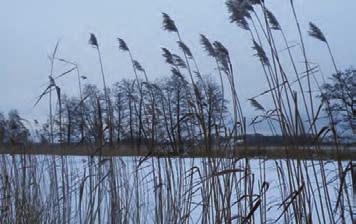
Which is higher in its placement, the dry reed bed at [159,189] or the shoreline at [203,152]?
the shoreline at [203,152]

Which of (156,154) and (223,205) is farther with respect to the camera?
(156,154)

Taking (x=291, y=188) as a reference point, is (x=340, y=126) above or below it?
above

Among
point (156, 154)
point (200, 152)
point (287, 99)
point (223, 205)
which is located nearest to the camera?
point (287, 99)

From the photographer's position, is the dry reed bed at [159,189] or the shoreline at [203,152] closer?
the shoreline at [203,152]

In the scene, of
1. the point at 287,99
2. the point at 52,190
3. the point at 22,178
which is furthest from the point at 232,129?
the point at 22,178

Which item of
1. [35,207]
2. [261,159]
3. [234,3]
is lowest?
[35,207]

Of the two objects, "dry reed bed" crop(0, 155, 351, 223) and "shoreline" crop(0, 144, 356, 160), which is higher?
"shoreline" crop(0, 144, 356, 160)

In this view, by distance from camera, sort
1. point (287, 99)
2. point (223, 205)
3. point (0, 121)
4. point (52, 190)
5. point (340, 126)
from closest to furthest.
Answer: point (287, 99), point (340, 126), point (223, 205), point (52, 190), point (0, 121)

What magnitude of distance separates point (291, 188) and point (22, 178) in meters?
2.24

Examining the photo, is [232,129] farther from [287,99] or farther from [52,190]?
[52,190]

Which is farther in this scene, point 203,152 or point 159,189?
point 159,189

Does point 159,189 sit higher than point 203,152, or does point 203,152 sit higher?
point 203,152

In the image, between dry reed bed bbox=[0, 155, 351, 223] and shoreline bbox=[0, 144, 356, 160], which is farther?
dry reed bed bbox=[0, 155, 351, 223]

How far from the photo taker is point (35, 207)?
3633 millimetres
